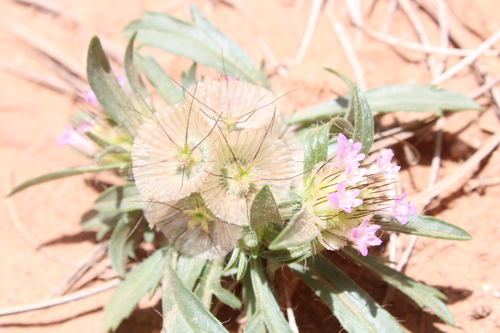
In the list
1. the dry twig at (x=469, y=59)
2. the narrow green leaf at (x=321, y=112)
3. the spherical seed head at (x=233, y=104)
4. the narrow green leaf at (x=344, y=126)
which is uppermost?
the dry twig at (x=469, y=59)

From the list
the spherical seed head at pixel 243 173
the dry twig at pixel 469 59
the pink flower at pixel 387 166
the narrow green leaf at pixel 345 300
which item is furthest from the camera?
the dry twig at pixel 469 59

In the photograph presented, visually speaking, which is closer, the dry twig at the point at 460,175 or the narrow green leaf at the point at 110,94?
the narrow green leaf at the point at 110,94

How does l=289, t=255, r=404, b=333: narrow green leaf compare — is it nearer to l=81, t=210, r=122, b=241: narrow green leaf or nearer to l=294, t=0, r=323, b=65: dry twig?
l=81, t=210, r=122, b=241: narrow green leaf

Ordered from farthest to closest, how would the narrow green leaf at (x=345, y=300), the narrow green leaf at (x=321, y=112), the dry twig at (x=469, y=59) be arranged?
the dry twig at (x=469, y=59), the narrow green leaf at (x=321, y=112), the narrow green leaf at (x=345, y=300)

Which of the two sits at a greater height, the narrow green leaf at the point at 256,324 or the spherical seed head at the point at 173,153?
the spherical seed head at the point at 173,153

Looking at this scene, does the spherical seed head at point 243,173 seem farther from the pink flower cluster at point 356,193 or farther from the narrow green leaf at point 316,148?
the pink flower cluster at point 356,193

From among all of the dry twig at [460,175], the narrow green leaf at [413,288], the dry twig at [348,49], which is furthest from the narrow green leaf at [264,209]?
the dry twig at [348,49]

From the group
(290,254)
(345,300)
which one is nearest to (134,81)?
(290,254)
